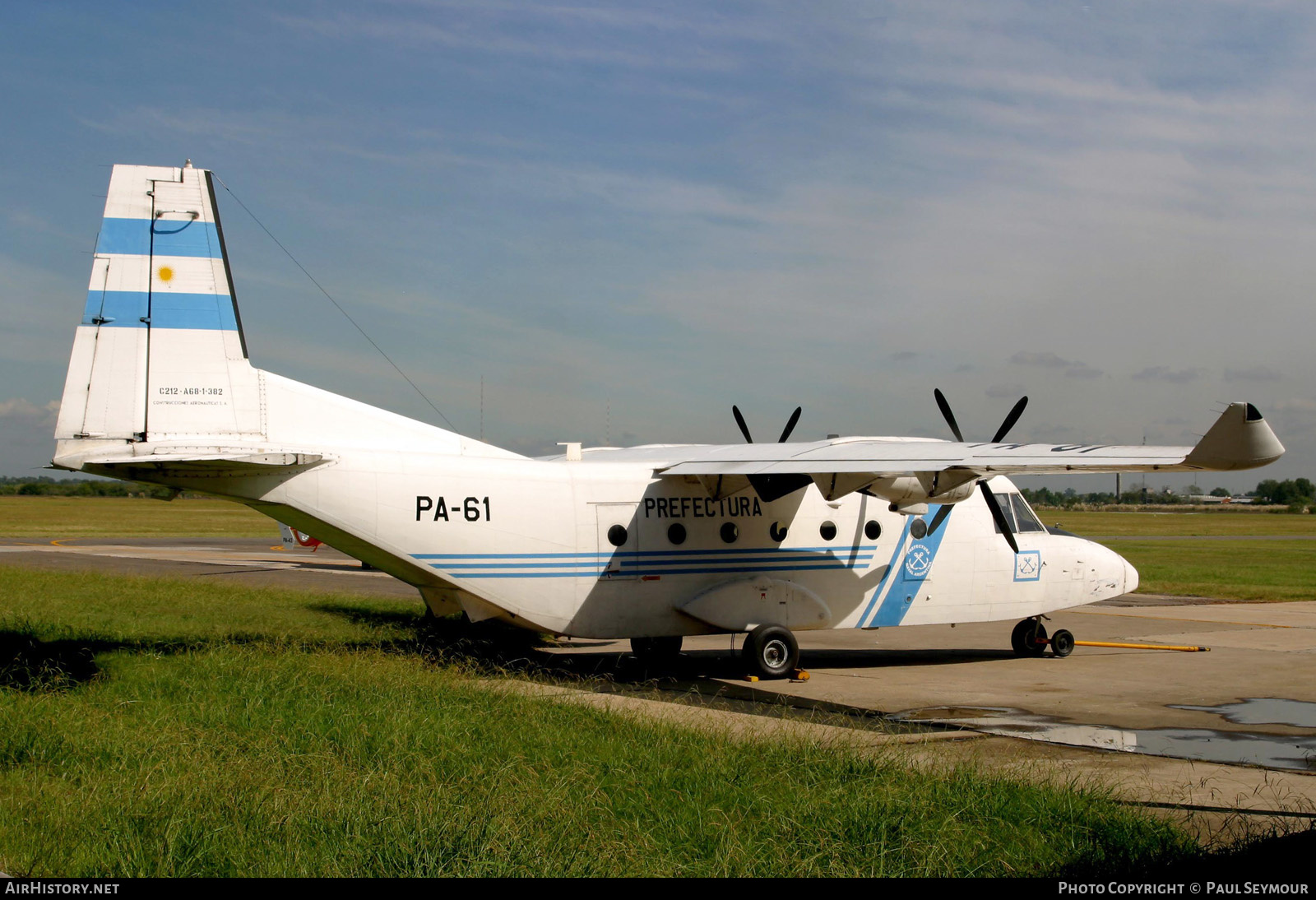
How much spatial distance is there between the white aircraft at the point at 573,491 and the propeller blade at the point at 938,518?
105 mm

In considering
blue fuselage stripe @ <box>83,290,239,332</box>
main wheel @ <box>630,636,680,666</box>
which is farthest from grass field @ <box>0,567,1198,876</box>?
main wheel @ <box>630,636,680,666</box>

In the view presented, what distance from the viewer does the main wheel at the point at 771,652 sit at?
47.3 ft

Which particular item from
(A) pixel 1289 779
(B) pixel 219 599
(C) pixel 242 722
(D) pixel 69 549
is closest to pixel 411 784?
(C) pixel 242 722

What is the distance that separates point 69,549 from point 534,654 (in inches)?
1361

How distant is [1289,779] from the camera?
28.3 ft

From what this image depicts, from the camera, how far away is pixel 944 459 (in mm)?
12398

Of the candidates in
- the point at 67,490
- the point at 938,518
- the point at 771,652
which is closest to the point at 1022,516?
the point at 938,518

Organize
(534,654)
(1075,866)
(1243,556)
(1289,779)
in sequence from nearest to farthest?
(1075,866) → (1289,779) → (534,654) → (1243,556)

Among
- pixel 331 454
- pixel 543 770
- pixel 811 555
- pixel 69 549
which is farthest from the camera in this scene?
pixel 69 549

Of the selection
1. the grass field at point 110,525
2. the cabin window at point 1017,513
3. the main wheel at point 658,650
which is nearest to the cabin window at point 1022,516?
the cabin window at point 1017,513

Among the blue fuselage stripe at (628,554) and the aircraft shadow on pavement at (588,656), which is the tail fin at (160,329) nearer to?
the blue fuselage stripe at (628,554)

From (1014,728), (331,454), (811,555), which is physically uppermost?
(331,454)

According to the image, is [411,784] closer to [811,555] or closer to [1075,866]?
[1075,866]

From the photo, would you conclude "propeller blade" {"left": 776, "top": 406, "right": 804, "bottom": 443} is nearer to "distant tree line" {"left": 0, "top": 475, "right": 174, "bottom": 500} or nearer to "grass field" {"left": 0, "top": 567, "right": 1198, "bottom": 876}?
"grass field" {"left": 0, "top": 567, "right": 1198, "bottom": 876}
